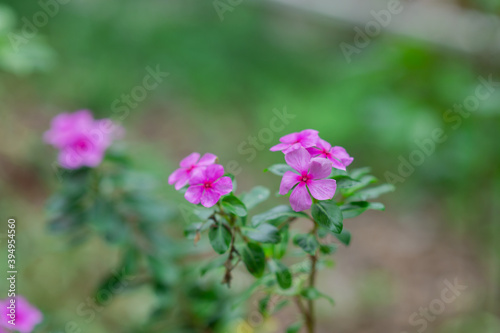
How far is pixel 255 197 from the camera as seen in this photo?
3.69 ft

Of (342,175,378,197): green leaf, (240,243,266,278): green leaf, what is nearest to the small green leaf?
(240,243,266,278): green leaf

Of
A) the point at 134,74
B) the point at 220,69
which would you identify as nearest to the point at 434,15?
the point at 220,69

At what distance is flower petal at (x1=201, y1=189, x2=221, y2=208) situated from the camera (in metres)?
0.94

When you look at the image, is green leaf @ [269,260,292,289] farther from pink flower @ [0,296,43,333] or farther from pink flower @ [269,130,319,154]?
pink flower @ [0,296,43,333]

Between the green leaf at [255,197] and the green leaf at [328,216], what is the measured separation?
17 centimetres

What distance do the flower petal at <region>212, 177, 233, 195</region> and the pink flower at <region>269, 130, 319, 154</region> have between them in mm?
96

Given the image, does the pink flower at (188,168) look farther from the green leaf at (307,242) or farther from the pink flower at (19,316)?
the pink flower at (19,316)

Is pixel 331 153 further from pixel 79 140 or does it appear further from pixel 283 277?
pixel 79 140

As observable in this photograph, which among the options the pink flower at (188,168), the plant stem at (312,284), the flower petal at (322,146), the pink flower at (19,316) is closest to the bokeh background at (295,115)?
the pink flower at (19,316)

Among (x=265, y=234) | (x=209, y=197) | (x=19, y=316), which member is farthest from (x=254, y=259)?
(x=19, y=316)

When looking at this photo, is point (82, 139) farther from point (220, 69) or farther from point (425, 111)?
point (220, 69)

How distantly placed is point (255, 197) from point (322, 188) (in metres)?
0.23

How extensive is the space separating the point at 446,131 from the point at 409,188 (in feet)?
1.15

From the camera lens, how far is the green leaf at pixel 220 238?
0.99 meters
